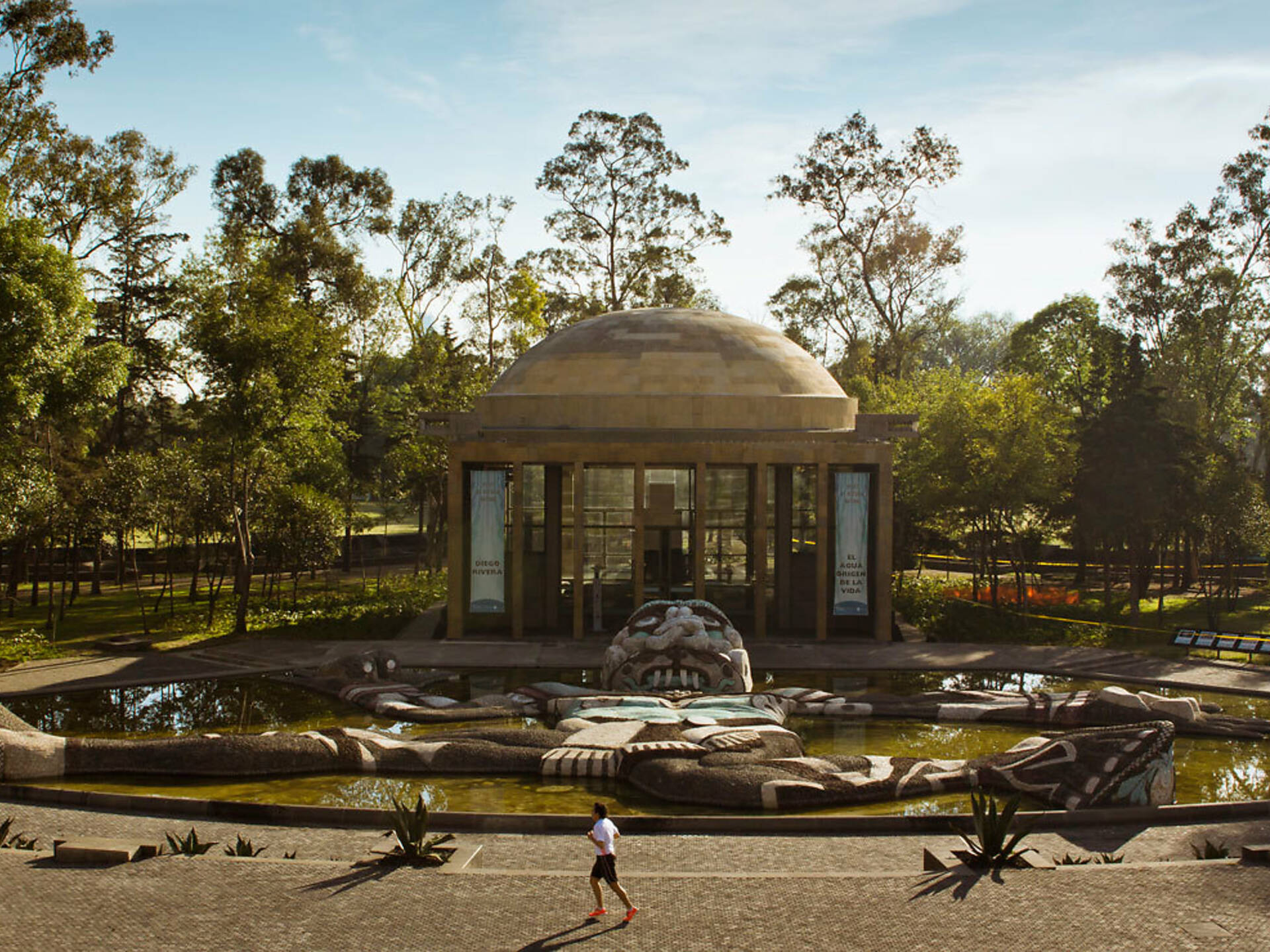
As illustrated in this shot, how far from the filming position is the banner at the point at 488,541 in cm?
3778

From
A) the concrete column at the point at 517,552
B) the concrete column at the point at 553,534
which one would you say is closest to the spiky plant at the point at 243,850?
the concrete column at the point at 517,552

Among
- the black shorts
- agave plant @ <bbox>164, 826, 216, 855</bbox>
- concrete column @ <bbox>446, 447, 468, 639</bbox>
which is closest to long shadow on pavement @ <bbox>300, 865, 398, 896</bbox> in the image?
agave plant @ <bbox>164, 826, 216, 855</bbox>

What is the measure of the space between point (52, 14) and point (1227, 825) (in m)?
44.0

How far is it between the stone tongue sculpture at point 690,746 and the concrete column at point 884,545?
10.9m

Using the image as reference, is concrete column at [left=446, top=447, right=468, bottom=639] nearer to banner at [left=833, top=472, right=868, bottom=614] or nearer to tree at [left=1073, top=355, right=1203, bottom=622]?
banner at [left=833, top=472, right=868, bottom=614]

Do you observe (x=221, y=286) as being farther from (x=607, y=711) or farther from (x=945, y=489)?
(x=945, y=489)

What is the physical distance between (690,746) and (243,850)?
818 centimetres

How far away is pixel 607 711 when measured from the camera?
948 inches

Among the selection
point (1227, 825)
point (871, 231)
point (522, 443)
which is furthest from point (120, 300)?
point (1227, 825)

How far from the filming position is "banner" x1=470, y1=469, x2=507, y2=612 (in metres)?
37.8

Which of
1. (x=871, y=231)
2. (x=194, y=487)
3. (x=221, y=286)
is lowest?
(x=194, y=487)

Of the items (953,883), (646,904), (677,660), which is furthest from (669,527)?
(646,904)

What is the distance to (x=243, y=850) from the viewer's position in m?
15.6

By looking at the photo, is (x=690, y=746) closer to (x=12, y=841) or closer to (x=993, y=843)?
(x=993, y=843)
